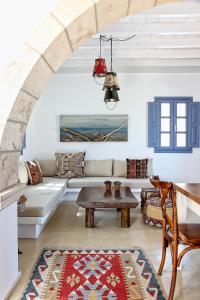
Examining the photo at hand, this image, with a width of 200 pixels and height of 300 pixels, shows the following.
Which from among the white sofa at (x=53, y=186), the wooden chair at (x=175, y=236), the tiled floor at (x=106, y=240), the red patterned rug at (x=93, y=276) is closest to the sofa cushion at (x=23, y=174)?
the white sofa at (x=53, y=186)

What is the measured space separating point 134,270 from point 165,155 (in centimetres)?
425

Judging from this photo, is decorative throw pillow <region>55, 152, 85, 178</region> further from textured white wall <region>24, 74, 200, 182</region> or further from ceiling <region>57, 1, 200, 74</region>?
ceiling <region>57, 1, 200, 74</region>

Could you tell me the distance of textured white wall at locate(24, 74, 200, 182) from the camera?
7.00m

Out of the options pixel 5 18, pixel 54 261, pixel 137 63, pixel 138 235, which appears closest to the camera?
pixel 5 18

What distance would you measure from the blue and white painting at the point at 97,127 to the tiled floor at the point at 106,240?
1.96 meters

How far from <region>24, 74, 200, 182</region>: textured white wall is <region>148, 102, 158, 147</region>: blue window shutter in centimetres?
Answer: 11

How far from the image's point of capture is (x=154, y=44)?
202 inches

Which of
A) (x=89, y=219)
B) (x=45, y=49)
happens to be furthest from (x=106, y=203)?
(x=45, y=49)

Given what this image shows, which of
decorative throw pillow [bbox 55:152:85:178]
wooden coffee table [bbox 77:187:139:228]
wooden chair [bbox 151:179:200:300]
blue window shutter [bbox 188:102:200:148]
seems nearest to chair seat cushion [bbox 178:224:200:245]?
wooden chair [bbox 151:179:200:300]

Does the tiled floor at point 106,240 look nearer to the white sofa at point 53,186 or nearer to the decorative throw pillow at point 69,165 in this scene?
the white sofa at point 53,186

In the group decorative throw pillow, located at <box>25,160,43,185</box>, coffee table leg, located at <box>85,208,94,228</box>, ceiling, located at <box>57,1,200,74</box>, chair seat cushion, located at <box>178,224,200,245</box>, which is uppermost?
ceiling, located at <box>57,1,200,74</box>

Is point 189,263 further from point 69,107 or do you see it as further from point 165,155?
point 69,107

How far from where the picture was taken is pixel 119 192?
505 centimetres

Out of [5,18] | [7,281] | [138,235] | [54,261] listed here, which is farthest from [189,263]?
[5,18]
